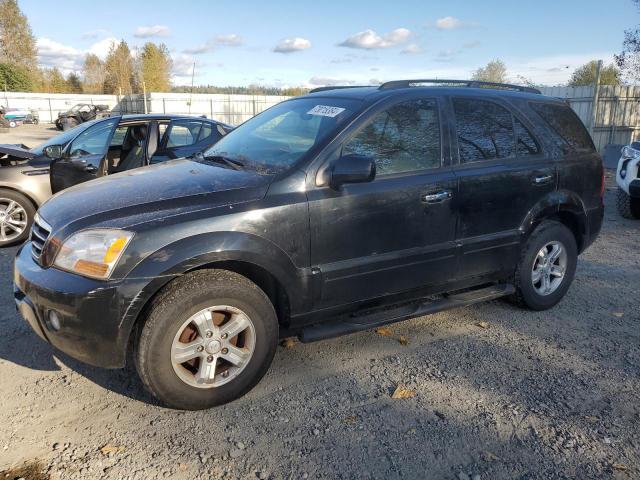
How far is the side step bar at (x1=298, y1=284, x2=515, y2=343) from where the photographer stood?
3.42m

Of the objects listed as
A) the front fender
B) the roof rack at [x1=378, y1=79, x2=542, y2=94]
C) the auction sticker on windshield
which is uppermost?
the roof rack at [x1=378, y1=79, x2=542, y2=94]

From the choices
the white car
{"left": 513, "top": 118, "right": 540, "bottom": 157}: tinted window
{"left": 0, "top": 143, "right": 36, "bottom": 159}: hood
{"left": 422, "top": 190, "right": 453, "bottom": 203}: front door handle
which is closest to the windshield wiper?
{"left": 422, "top": 190, "right": 453, "bottom": 203}: front door handle

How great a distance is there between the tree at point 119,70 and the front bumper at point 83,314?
2521 inches

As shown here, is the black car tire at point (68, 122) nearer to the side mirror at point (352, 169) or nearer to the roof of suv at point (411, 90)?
the roof of suv at point (411, 90)

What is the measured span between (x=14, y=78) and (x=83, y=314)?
2321 inches

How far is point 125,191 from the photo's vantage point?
3.21 m

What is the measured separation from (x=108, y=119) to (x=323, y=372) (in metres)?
5.30

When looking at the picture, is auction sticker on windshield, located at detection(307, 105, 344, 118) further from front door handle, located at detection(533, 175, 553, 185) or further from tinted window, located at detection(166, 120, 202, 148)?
tinted window, located at detection(166, 120, 202, 148)

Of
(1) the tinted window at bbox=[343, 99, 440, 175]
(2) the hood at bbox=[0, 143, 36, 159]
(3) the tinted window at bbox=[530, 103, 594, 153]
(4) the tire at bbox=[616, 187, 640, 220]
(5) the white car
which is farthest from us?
(4) the tire at bbox=[616, 187, 640, 220]

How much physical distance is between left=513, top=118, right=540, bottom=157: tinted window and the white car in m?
4.53

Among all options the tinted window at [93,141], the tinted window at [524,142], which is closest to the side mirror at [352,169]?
the tinted window at [524,142]

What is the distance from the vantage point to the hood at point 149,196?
9.53ft

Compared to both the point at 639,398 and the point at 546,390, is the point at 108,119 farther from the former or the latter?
the point at 639,398

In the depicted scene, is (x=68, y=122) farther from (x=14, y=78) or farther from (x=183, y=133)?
(x=14, y=78)
